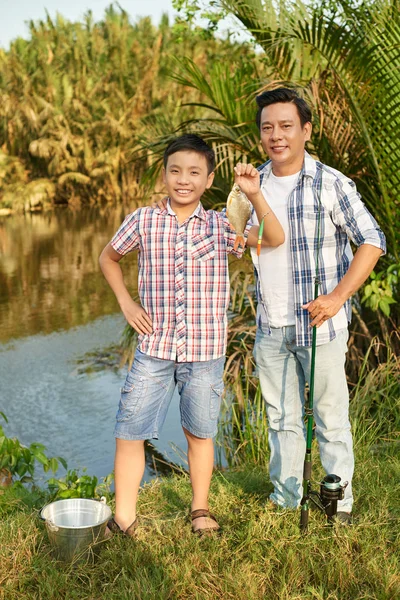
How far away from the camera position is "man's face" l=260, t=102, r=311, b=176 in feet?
11.2

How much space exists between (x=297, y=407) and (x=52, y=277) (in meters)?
10.5

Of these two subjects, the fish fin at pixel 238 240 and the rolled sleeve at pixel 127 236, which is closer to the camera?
the fish fin at pixel 238 240

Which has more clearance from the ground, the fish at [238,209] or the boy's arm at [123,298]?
the fish at [238,209]

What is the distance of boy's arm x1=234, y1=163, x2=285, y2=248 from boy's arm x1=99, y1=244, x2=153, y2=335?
0.58m

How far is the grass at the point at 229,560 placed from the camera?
303cm

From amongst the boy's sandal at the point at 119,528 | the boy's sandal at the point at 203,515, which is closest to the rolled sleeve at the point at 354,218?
the boy's sandal at the point at 203,515

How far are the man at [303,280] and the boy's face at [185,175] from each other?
0.29 m

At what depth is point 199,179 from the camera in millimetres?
3482

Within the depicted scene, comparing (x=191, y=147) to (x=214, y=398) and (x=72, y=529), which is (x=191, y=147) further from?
(x=72, y=529)

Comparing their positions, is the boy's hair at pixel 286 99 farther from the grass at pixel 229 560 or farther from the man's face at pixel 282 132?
the grass at pixel 229 560

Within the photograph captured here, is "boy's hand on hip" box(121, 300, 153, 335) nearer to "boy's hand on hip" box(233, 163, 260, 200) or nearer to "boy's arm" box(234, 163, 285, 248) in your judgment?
"boy's arm" box(234, 163, 285, 248)

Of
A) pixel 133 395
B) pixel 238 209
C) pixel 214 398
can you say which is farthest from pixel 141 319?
pixel 238 209

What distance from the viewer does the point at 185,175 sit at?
3.45m

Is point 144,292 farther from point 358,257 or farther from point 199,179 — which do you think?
point 358,257
